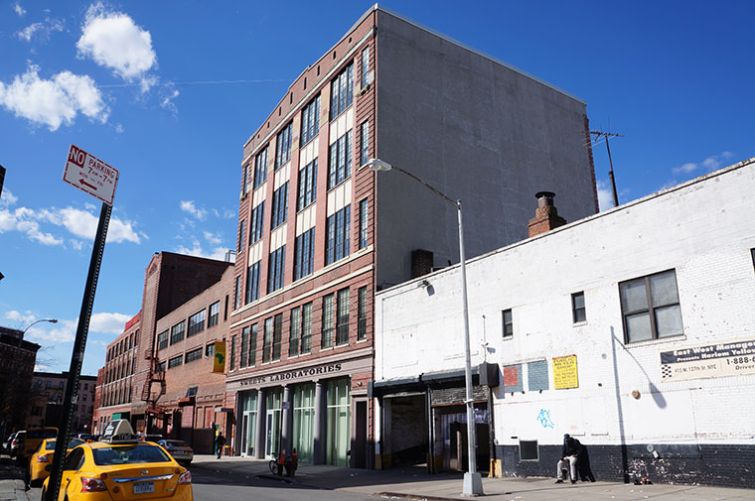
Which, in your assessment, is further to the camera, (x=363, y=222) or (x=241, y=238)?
(x=241, y=238)

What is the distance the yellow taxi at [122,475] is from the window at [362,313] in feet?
60.4

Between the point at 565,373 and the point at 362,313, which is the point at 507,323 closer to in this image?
the point at 565,373

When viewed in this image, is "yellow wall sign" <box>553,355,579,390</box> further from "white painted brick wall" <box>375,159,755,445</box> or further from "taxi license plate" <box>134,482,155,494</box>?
"taxi license plate" <box>134,482,155,494</box>

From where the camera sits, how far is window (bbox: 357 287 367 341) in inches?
1147

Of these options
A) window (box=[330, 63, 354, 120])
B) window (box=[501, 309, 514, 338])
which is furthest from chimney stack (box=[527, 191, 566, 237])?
window (box=[330, 63, 354, 120])

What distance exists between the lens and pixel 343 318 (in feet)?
101

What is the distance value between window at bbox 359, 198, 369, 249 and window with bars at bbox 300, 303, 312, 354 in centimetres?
649

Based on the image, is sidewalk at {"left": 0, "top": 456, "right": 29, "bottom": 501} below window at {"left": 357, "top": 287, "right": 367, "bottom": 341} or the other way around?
below

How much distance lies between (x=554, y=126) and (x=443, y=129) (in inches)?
378

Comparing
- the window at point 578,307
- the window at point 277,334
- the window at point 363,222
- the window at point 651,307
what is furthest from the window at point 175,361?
the window at point 651,307

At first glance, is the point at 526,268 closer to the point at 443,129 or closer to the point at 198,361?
the point at 443,129

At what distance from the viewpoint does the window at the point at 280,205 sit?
132 ft

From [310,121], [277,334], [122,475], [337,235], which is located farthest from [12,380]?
[122,475]

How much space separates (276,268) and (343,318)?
34.3ft
